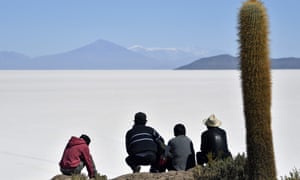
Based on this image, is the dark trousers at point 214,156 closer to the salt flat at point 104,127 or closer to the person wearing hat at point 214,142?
the person wearing hat at point 214,142

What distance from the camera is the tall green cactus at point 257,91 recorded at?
248 inches

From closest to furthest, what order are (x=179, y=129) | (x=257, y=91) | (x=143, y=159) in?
1. (x=257, y=91)
2. (x=179, y=129)
3. (x=143, y=159)

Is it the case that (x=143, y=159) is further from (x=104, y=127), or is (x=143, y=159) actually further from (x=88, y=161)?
(x=104, y=127)

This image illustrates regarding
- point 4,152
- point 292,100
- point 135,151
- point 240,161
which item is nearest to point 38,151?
point 4,152

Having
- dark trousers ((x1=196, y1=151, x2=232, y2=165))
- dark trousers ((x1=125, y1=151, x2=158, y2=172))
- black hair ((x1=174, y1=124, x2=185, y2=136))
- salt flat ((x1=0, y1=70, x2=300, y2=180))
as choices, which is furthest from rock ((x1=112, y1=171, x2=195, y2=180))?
salt flat ((x1=0, y1=70, x2=300, y2=180))

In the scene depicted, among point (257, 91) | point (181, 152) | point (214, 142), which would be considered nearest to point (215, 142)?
point (214, 142)

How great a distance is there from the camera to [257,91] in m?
6.29

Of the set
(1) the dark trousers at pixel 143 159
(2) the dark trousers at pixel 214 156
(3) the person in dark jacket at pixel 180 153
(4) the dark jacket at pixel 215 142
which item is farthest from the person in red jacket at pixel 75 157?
(4) the dark jacket at pixel 215 142

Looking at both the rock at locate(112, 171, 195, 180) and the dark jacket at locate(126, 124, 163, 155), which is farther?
the dark jacket at locate(126, 124, 163, 155)

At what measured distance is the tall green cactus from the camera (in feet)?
20.6

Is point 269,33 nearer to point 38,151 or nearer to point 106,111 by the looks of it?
point 38,151

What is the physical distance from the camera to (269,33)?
6.57 metres

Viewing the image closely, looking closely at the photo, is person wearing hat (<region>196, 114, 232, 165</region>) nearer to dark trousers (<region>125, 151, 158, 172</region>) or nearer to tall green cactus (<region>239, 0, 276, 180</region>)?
dark trousers (<region>125, 151, 158, 172</region>)

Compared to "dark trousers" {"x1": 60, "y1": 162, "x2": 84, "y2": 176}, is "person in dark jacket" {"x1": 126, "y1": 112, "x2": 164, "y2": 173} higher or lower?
higher
